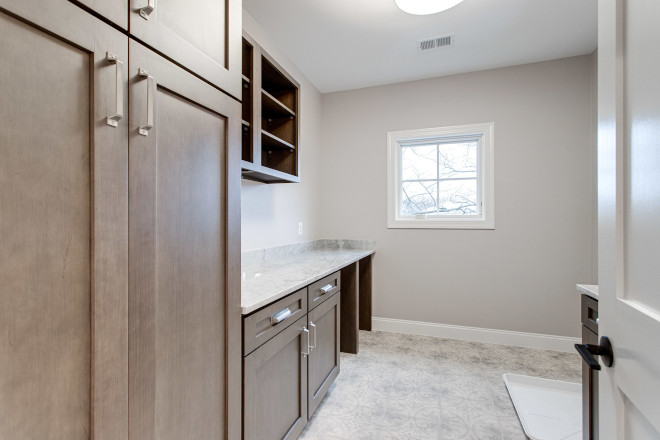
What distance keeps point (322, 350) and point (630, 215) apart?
5.35 ft

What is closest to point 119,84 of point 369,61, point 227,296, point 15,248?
point 15,248

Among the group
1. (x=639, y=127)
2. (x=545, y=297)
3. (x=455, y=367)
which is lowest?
(x=455, y=367)

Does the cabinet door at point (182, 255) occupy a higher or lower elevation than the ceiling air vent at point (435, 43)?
lower

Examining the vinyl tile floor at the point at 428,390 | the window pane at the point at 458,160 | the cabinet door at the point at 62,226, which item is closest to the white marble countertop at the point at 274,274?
the cabinet door at the point at 62,226

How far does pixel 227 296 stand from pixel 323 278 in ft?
2.86

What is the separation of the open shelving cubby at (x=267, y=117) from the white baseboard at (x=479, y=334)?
1951 millimetres

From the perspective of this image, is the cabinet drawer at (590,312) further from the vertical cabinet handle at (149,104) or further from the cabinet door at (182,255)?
the vertical cabinet handle at (149,104)

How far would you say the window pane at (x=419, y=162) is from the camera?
3297 millimetres

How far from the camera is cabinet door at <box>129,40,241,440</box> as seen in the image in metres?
0.74

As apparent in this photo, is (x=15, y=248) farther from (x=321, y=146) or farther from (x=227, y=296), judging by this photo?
(x=321, y=146)

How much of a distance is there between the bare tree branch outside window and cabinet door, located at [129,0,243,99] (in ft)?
8.35

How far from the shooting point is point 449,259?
316 cm

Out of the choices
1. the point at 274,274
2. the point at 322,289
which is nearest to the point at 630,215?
the point at 322,289

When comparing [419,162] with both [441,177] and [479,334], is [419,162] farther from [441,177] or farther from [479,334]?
[479,334]
